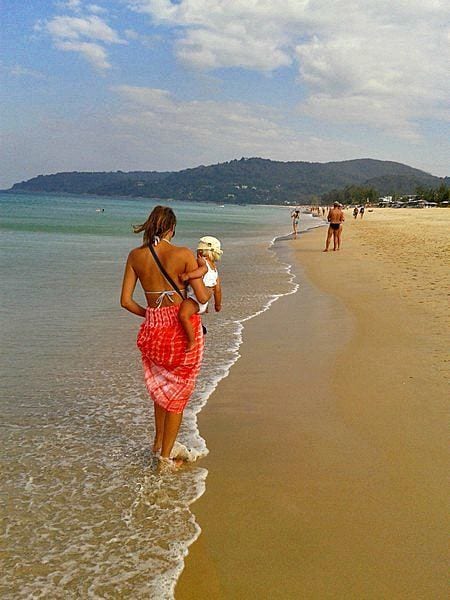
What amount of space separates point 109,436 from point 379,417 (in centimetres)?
220

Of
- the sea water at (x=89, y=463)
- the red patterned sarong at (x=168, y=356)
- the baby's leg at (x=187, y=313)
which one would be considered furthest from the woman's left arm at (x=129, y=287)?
the sea water at (x=89, y=463)

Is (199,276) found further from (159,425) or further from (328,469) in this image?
(328,469)

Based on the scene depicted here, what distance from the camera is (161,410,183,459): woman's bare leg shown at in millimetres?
4117

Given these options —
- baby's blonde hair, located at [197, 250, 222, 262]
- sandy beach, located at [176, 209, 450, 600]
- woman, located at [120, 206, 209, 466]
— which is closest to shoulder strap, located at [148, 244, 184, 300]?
woman, located at [120, 206, 209, 466]

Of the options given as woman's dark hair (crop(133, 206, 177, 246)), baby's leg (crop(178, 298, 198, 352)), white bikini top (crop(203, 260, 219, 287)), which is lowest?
baby's leg (crop(178, 298, 198, 352))

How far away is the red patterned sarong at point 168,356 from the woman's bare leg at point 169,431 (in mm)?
45

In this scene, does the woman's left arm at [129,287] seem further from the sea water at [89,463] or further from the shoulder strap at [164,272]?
the sea water at [89,463]

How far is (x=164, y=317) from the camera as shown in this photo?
13.0 ft

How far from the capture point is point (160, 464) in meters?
4.11

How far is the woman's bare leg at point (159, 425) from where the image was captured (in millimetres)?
4215

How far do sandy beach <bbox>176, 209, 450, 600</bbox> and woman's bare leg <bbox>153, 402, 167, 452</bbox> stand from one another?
1.22 feet

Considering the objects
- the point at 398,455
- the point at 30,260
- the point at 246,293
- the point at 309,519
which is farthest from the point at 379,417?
the point at 30,260

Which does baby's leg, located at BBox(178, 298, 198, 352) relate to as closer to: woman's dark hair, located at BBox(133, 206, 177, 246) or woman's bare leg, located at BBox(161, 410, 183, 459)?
woman's dark hair, located at BBox(133, 206, 177, 246)

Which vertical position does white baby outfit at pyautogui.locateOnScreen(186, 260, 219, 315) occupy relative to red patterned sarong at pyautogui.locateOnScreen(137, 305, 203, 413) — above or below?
above
